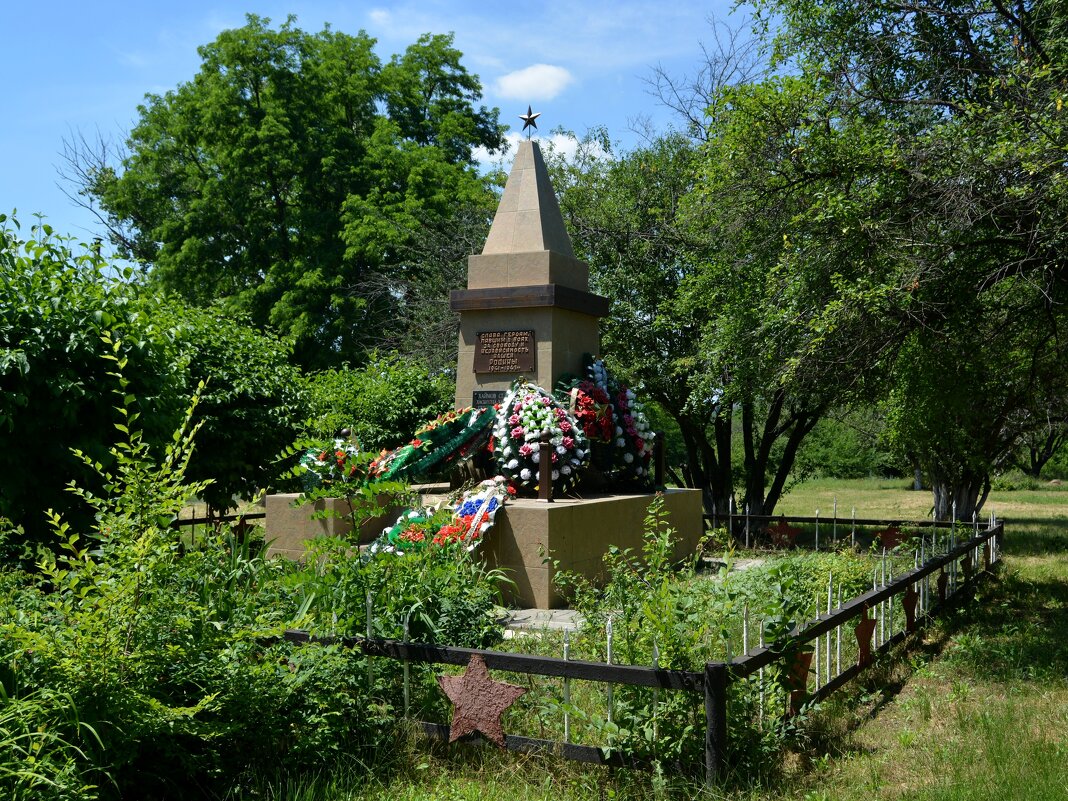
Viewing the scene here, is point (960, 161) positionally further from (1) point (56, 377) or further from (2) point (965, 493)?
(2) point (965, 493)

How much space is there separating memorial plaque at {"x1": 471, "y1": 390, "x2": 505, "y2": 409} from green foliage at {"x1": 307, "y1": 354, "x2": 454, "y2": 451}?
9.63ft

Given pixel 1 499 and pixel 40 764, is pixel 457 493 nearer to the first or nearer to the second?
pixel 1 499

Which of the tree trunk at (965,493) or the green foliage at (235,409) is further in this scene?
the tree trunk at (965,493)

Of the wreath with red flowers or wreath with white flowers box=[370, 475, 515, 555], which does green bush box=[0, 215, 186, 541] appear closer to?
wreath with white flowers box=[370, 475, 515, 555]

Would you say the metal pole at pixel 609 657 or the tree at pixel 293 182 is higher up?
the tree at pixel 293 182

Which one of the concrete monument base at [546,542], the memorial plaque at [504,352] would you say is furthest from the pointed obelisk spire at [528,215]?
the concrete monument base at [546,542]

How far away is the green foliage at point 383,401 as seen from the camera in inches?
547

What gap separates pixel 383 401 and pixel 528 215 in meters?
4.20

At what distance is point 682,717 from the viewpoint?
14.6 feet

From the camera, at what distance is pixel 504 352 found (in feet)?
35.9

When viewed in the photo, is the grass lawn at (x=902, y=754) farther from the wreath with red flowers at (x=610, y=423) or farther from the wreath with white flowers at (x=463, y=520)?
the wreath with red flowers at (x=610, y=423)

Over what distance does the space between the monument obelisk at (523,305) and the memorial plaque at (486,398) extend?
0.04ft

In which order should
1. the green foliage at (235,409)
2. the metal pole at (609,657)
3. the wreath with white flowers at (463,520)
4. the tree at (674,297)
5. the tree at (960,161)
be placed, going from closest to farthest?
the metal pole at (609,657) → the tree at (960,161) → the wreath with white flowers at (463,520) → the green foliage at (235,409) → the tree at (674,297)

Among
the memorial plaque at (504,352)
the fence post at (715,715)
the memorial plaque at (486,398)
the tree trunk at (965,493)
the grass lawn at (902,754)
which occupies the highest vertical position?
the memorial plaque at (504,352)
